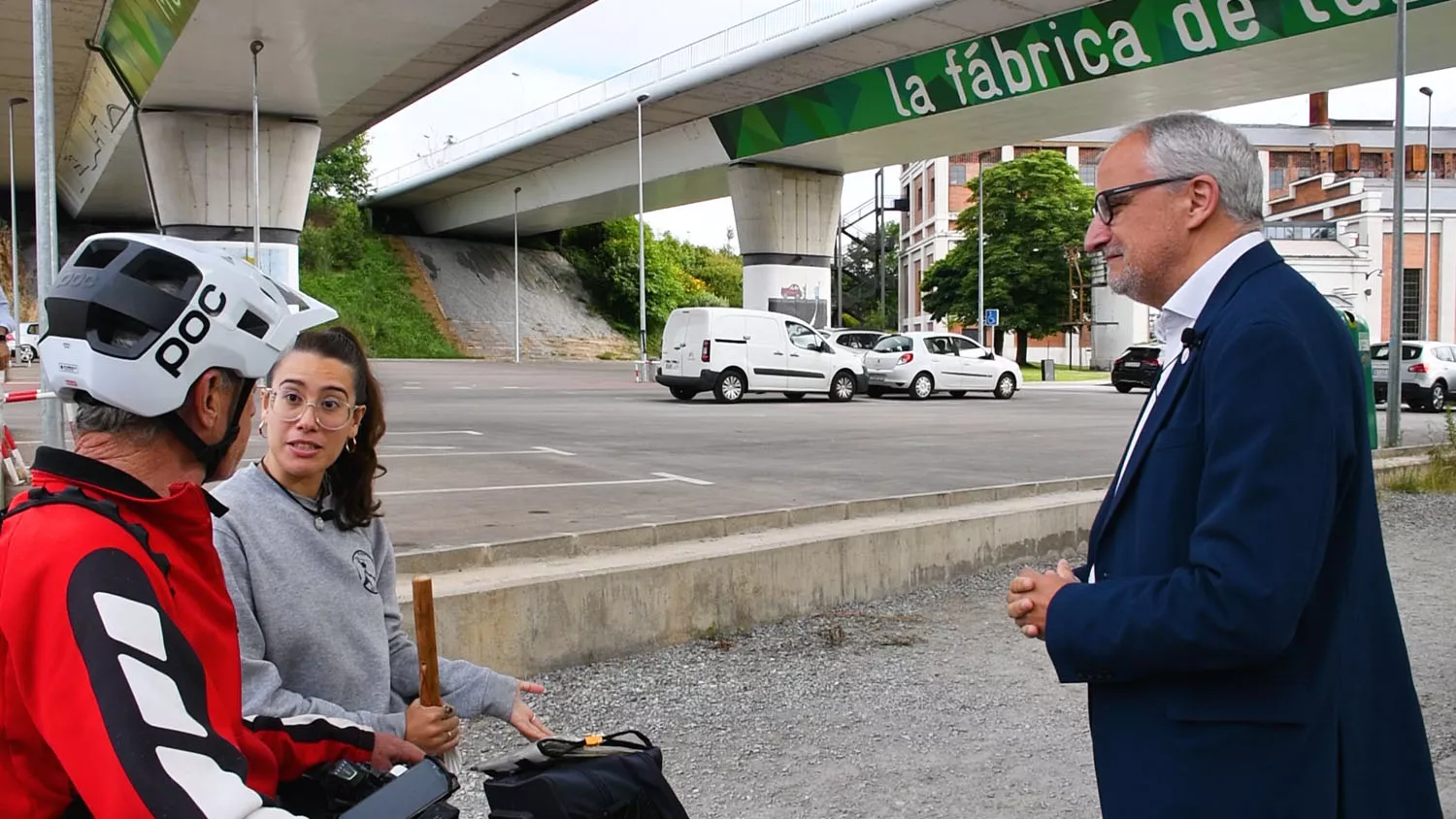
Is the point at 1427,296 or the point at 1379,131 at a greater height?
the point at 1379,131

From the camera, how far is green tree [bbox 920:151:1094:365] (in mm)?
52188

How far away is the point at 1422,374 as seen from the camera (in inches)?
907

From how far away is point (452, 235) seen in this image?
5384cm

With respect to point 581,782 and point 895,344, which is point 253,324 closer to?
point 581,782

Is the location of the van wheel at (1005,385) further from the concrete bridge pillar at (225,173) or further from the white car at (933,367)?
the concrete bridge pillar at (225,173)

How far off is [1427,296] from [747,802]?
5766 centimetres

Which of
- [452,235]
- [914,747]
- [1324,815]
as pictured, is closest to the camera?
[1324,815]

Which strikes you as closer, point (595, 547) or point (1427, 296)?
point (595, 547)

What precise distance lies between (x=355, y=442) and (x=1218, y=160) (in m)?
1.89

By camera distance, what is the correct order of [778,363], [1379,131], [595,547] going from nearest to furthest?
[595,547] < [778,363] < [1379,131]

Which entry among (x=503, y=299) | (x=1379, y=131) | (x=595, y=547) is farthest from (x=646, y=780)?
(x=1379, y=131)

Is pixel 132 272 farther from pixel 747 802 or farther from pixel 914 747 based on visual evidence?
pixel 914 747

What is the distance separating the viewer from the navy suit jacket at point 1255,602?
167 centimetres

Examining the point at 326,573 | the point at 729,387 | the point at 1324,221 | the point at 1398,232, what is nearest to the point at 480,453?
the point at 326,573
